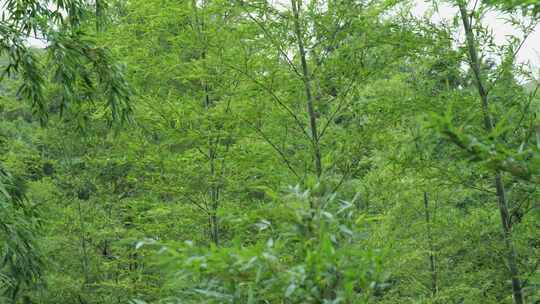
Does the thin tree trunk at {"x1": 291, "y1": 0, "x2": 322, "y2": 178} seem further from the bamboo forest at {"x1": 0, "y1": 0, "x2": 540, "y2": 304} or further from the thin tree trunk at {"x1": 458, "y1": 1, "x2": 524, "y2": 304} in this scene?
the thin tree trunk at {"x1": 458, "y1": 1, "x2": 524, "y2": 304}

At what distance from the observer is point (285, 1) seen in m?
4.35

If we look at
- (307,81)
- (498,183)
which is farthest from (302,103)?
(498,183)

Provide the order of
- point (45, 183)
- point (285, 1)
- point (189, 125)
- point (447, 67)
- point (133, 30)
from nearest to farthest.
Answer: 1. point (285, 1)
2. point (447, 67)
3. point (189, 125)
4. point (133, 30)
5. point (45, 183)

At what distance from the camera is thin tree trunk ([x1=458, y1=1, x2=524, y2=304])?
4.36 meters

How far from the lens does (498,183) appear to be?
4.39 meters

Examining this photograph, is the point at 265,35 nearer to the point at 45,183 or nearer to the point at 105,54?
the point at 105,54

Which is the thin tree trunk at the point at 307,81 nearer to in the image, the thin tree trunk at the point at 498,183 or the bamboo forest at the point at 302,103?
the bamboo forest at the point at 302,103

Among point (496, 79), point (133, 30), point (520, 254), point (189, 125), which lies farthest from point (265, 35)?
point (520, 254)

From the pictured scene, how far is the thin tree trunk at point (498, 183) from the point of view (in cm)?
436

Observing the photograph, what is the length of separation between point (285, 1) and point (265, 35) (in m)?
0.31

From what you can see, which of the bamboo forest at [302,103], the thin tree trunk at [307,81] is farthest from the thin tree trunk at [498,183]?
the thin tree trunk at [307,81]

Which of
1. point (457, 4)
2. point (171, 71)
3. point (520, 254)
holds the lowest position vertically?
point (520, 254)

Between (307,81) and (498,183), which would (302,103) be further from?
(498,183)

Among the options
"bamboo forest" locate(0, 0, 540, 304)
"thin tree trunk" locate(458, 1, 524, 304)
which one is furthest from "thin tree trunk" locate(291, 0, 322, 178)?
"thin tree trunk" locate(458, 1, 524, 304)
